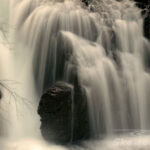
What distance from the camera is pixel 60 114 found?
6.08 meters

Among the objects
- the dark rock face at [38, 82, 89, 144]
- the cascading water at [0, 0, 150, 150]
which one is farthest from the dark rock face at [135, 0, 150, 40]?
the dark rock face at [38, 82, 89, 144]

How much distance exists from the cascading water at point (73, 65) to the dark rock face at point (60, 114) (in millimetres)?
316

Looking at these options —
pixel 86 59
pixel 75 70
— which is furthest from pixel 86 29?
pixel 75 70

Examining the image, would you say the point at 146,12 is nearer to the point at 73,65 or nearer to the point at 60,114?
the point at 73,65

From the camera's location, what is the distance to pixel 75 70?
6.53 m

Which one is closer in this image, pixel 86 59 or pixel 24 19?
pixel 86 59

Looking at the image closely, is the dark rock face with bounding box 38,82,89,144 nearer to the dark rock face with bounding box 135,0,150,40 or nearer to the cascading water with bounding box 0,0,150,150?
the cascading water with bounding box 0,0,150,150

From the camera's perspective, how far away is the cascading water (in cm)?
660

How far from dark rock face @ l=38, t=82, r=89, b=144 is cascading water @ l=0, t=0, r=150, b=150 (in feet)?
1.04

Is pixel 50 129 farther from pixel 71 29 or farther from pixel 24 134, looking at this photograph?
pixel 71 29

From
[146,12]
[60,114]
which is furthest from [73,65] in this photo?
[146,12]

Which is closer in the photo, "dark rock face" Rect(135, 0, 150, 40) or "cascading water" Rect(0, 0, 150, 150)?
"cascading water" Rect(0, 0, 150, 150)

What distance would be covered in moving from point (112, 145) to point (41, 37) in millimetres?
3261

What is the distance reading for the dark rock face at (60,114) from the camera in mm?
6000
